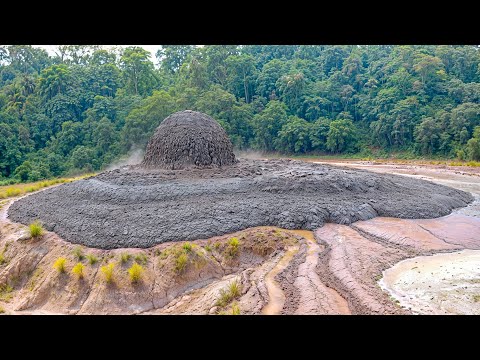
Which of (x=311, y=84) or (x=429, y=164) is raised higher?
(x=311, y=84)

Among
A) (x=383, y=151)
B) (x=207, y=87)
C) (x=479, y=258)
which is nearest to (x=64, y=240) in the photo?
(x=479, y=258)

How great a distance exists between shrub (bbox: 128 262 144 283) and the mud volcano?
1.66m

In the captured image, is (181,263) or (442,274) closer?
(442,274)

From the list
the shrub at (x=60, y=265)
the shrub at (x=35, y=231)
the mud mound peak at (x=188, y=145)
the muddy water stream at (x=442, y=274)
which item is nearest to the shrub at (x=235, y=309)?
the muddy water stream at (x=442, y=274)

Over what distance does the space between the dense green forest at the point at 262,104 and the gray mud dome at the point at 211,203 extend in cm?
1851

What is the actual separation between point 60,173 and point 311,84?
1195 inches

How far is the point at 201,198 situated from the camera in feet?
55.1

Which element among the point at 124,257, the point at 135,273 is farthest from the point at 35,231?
the point at 135,273

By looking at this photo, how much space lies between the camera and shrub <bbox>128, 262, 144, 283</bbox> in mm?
11662

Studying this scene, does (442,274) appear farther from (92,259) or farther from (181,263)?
(92,259)

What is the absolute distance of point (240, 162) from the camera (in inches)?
953

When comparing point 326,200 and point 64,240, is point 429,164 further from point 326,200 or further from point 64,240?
point 64,240

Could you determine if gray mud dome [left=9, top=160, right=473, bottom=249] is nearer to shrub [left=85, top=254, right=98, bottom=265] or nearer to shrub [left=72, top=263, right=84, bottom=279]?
shrub [left=85, top=254, right=98, bottom=265]

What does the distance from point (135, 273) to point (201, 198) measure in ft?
18.5
